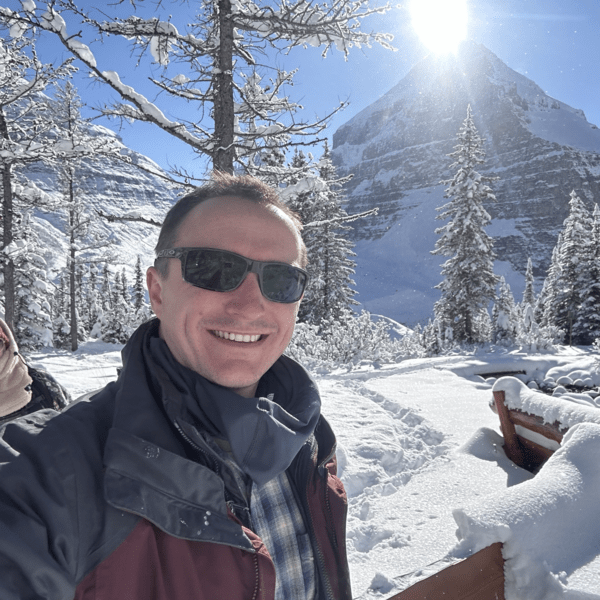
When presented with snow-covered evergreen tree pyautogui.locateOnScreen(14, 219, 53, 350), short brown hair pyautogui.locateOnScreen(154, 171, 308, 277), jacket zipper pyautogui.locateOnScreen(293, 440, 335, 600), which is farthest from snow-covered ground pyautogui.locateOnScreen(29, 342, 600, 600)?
snow-covered evergreen tree pyautogui.locateOnScreen(14, 219, 53, 350)

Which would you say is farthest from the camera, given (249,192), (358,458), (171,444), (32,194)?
(32,194)

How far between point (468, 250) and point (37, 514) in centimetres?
2032

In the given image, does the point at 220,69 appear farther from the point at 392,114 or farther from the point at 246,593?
the point at 392,114

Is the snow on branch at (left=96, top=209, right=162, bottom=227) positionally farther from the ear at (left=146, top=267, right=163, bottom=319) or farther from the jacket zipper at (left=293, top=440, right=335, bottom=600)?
the jacket zipper at (left=293, top=440, right=335, bottom=600)

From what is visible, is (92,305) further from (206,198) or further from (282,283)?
(282,283)

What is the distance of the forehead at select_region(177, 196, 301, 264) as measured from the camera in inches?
50.3

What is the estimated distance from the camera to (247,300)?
1274 mm

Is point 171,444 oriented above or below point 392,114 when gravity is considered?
below

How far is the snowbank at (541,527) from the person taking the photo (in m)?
1.97

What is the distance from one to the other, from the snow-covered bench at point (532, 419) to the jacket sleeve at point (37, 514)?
3.74 metres

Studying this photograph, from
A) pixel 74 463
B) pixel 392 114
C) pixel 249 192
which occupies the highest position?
pixel 392 114

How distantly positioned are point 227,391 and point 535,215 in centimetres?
15275

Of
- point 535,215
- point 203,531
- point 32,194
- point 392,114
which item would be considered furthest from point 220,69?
point 392,114

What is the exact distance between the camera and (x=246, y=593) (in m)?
0.95
